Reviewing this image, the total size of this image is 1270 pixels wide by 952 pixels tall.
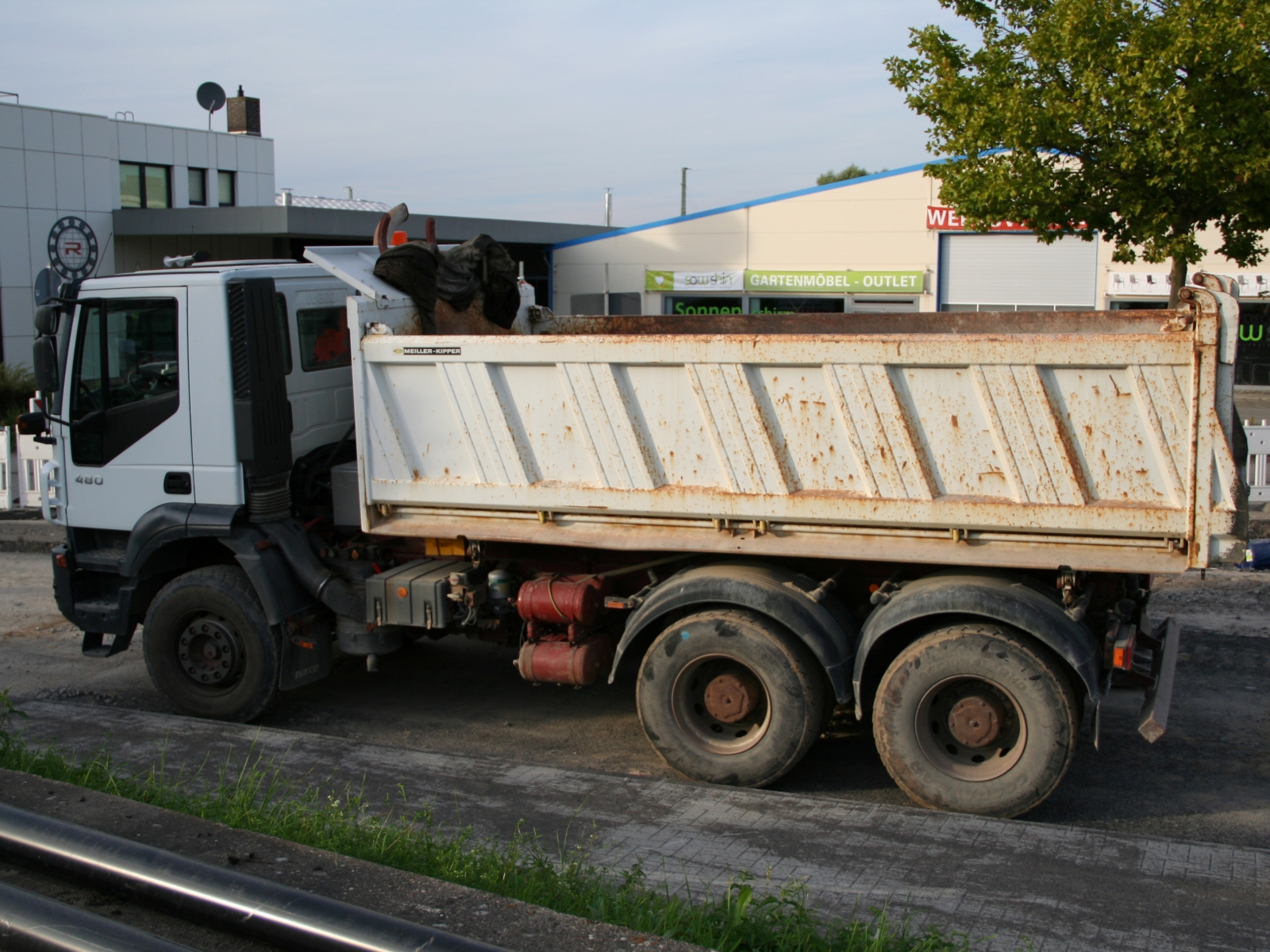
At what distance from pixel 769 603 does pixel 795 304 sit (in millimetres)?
27018

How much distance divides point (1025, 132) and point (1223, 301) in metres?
10.3

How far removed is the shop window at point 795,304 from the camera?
31125 mm

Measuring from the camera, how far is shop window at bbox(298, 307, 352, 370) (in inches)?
275

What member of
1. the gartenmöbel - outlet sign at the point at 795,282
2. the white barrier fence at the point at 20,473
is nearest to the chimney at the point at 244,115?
the gartenmöbel - outlet sign at the point at 795,282

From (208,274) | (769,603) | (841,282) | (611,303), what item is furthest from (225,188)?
(769,603)

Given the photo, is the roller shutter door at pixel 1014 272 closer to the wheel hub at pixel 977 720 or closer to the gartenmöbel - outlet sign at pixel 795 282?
the gartenmöbel - outlet sign at pixel 795 282

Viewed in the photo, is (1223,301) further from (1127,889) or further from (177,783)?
(177,783)

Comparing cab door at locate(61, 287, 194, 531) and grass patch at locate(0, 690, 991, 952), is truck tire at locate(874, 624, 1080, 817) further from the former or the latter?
cab door at locate(61, 287, 194, 531)

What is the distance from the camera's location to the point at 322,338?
282 inches

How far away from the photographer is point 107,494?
23.2ft

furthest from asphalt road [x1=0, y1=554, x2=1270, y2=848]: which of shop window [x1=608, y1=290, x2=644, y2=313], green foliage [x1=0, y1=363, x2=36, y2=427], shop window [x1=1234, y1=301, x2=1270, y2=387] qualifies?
shop window [x1=608, y1=290, x2=644, y2=313]

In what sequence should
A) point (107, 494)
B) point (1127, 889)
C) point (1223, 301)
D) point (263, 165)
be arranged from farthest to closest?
point (263, 165) → point (107, 494) → point (1223, 301) → point (1127, 889)

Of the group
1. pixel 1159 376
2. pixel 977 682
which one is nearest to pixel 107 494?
pixel 977 682

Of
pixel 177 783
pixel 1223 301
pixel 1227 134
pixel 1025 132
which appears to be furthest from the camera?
pixel 1025 132
